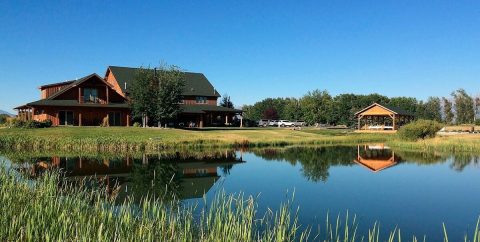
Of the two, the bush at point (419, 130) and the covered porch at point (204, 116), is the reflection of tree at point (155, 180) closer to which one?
the bush at point (419, 130)

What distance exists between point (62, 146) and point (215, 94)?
3364cm

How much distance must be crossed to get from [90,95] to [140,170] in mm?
30033

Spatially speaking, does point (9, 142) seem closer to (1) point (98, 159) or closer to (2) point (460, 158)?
(1) point (98, 159)

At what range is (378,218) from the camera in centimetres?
1222

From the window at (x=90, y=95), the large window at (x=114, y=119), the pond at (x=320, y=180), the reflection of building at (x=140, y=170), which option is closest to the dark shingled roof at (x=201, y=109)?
the large window at (x=114, y=119)

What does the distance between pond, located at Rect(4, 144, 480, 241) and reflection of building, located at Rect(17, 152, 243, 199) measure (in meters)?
0.04

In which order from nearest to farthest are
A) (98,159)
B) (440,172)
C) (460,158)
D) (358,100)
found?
(440,172), (98,159), (460,158), (358,100)

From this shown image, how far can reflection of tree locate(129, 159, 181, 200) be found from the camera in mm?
15532

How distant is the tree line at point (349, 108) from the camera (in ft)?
274

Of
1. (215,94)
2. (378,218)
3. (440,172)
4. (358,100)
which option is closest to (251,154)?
(440,172)

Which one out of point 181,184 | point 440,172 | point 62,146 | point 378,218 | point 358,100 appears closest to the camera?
point 378,218

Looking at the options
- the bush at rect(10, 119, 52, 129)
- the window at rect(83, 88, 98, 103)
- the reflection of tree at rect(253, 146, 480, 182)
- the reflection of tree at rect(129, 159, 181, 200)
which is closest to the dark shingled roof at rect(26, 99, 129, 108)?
the window at rect(83, 88, 98, 103)

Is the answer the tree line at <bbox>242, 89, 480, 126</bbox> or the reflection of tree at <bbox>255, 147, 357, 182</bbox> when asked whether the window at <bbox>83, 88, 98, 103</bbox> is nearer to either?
the reflection of tree at <bbox>255, 147, 357, 182</bbox>

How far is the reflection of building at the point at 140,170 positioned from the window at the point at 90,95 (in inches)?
908
